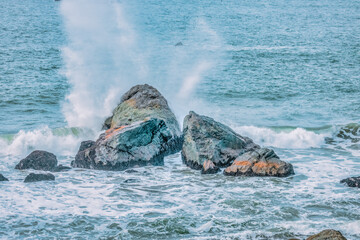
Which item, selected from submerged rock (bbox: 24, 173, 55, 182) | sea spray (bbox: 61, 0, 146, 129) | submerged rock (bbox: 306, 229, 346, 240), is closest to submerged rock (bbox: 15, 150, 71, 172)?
submerged rock (bbox: 24, 173, 55, 182)

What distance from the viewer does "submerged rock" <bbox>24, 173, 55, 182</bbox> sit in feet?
43.0

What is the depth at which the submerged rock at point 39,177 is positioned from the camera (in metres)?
13.1

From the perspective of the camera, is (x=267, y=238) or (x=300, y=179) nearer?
(x=267, y=238)

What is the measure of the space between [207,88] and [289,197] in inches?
617

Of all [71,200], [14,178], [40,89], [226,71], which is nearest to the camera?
[71,200]

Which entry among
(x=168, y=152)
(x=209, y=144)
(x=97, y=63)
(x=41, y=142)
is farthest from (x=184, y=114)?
(x=97, y=63)

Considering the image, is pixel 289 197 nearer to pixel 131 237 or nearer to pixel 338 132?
pixel 131 237

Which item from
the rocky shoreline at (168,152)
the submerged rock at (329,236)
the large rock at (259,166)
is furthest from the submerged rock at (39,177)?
the submerged rock at (329,236)

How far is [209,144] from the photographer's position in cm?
1475

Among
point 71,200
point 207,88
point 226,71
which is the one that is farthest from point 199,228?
point 226,71

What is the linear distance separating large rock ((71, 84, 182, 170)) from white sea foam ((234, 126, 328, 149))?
3670 mm

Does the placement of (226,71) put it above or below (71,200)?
above

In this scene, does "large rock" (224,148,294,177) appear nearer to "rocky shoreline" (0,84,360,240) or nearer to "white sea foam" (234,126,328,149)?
"rocky shoreline" (0,84,360,240)

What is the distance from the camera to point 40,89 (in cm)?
2641
